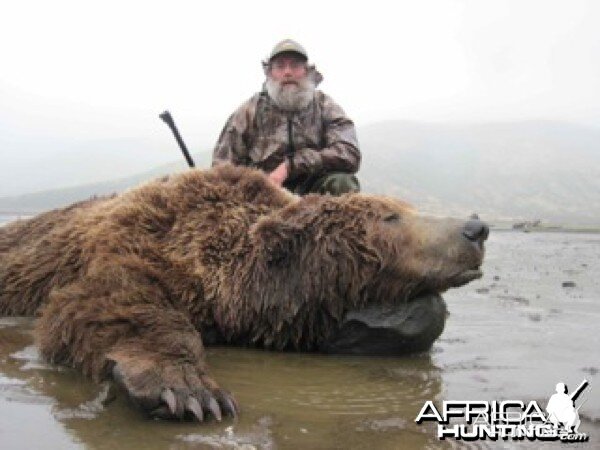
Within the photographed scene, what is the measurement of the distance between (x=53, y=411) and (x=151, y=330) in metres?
0.63

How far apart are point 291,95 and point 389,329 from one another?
2.36 meters

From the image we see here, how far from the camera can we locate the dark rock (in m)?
3.38

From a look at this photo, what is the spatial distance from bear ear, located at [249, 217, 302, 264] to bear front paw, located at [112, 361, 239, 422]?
1039 millimetres

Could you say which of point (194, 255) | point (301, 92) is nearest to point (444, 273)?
point (194, 255)

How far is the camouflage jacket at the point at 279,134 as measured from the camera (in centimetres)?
520

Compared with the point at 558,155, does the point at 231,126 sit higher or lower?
lower

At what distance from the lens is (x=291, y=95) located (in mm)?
5227

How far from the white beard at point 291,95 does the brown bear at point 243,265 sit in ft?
4.72

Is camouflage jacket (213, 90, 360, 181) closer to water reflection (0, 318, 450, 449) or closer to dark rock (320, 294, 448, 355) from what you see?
dark rock (320, 294, 448, 355)

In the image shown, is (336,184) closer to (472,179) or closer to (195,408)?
(195,408)

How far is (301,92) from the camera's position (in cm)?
525

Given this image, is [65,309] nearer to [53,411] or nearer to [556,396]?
[53,411]

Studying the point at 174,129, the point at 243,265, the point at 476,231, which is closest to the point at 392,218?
the point at 476,231

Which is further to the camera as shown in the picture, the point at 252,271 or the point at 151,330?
the point at 252,271
